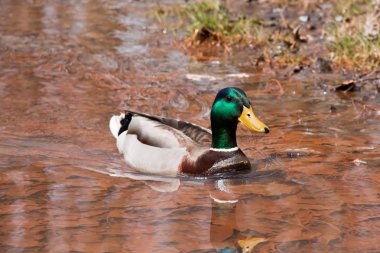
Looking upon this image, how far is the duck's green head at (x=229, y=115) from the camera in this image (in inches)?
271

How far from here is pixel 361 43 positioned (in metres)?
10.1

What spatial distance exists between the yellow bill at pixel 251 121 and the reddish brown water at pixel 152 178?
0.38 m

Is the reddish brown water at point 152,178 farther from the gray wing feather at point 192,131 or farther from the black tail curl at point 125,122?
the gray wing feather at point 192,131

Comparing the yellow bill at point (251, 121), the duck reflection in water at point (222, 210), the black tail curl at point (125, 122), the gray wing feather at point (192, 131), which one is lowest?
the duck reflection in water at point (222, 210)

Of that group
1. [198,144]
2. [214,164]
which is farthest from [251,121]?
[198,144]

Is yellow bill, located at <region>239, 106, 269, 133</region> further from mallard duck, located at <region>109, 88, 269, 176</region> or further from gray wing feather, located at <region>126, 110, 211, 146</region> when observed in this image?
gray wing feather, located at <region>126, 110, 211, 146</region>

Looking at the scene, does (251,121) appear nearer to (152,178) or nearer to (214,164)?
(214,164)

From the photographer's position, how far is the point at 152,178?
6863 millimetres

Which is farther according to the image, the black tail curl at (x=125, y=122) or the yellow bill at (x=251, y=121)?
the black tail curl at (x=125, y=122)

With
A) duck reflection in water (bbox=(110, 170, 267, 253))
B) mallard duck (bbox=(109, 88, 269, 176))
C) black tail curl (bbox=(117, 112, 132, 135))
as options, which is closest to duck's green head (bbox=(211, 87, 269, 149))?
mallard duck (bbox=(109, 88, 269, 176))

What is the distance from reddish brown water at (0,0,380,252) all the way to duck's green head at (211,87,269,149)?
35 cm

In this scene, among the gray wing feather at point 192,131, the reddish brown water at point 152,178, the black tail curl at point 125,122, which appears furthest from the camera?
the black tail curl at point 125,122

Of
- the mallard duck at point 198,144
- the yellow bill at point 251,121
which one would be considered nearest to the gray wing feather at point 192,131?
the mallard duck at point 198,144

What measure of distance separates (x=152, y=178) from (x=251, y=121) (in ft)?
2.81
